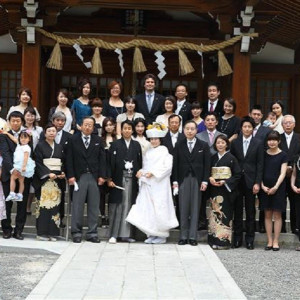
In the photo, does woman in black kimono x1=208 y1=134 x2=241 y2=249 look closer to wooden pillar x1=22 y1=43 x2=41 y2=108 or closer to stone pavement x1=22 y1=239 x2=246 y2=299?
stone pavement x1=22 y1=239 x2=246 y2=299

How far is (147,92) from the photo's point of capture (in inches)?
383

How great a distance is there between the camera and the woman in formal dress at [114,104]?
958cm

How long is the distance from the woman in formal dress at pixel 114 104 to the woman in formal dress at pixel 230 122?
1605 mm

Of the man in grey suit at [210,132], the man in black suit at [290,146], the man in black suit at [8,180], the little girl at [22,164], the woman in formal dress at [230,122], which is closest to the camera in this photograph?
the little girl at [22,164]

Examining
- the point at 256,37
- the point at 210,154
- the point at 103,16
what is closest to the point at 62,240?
the point at 210,154

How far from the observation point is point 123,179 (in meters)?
8.73

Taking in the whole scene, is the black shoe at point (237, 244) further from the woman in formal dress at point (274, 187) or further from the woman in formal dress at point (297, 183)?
the woman in formal dress at point (297, 183)

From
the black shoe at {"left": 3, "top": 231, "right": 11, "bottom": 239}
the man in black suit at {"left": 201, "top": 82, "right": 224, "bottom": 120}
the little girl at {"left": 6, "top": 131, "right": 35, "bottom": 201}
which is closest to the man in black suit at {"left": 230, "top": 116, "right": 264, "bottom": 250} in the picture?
the man in black suit at {"left": 201, "top": 82, "right": 224, "bottom": 120}

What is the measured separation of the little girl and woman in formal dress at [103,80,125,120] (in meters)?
1.57

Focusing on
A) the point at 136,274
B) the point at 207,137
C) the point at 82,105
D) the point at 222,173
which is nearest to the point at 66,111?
the point at 82,105

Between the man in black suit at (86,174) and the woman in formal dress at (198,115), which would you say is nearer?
the man in black suit at (86,174)

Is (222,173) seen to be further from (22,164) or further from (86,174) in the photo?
(22,164)

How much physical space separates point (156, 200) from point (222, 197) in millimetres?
930

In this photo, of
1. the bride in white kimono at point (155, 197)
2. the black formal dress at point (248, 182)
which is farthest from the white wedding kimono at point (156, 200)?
the black formal dress at point (248, 182)
